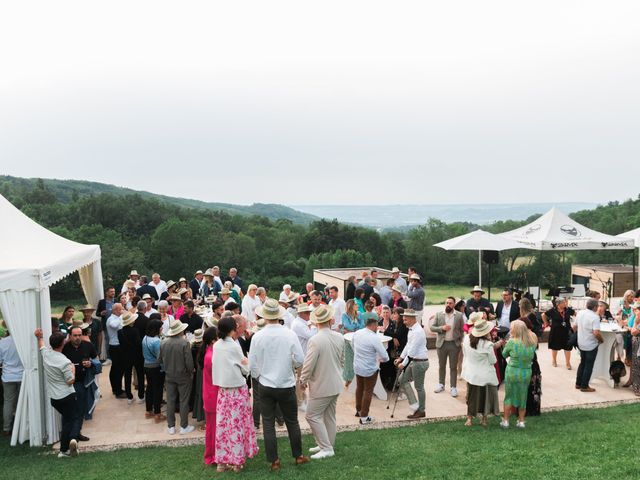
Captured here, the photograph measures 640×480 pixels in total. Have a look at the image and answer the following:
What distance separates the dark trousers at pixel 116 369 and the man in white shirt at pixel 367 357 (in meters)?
3.57

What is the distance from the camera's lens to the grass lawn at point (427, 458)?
5293 mm

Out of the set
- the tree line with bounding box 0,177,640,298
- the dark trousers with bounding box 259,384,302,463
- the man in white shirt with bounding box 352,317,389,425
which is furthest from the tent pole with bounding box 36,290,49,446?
the tree line with bounding box 0,177,640,298

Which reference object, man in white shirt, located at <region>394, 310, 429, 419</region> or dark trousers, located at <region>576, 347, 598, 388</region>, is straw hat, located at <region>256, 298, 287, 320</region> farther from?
dark trousers, located at <region>576, 347, 598, 388</region>

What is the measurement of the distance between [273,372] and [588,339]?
5545mm

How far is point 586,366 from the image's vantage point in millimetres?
8648

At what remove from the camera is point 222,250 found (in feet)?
131

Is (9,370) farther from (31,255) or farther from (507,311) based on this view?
(507,311)

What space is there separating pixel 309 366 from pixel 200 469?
1.51 meters

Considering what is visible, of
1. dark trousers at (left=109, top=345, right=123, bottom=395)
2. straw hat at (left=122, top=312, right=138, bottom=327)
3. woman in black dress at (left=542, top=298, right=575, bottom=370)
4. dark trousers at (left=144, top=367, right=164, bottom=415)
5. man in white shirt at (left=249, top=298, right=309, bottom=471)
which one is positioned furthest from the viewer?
woman in black dress at (left=542, top=298, right=575, bottom=370)

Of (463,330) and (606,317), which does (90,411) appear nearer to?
(463,330)

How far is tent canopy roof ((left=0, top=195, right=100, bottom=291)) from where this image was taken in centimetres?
666

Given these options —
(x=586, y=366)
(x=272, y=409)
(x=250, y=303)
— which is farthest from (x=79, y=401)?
(x=586, y=366)

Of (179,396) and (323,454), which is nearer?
(323,454)

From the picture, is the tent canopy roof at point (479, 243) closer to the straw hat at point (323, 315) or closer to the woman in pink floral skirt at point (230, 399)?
the straw hat at point (323, 315)
